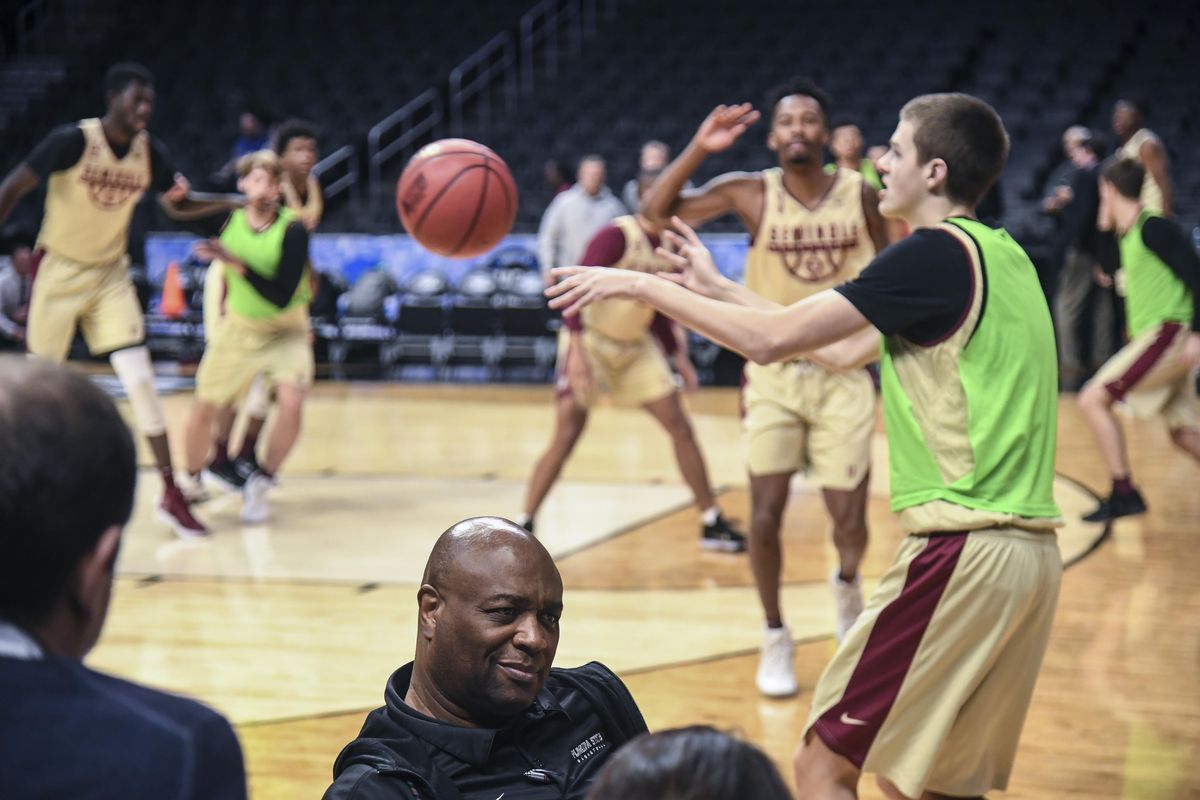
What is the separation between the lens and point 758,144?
15.1 m

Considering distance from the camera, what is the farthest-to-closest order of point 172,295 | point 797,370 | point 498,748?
point 172,295
point 797,370
point 498,748

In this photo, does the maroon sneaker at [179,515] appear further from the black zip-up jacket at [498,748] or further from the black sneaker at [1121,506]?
the black zip-up jacket at [498,748]

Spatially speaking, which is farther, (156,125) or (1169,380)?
(156,125)

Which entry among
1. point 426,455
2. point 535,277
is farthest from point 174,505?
point 535,277

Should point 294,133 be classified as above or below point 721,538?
above

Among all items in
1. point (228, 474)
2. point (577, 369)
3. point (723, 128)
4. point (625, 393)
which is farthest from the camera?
point (228, 474)

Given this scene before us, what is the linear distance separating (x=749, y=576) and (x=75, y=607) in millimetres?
5222

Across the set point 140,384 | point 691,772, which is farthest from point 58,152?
point 691,772

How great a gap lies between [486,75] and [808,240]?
532 inches

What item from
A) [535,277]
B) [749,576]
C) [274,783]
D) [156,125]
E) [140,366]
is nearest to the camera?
[274,783]

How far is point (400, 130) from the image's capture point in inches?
693

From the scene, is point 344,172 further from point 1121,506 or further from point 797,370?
point 797,370

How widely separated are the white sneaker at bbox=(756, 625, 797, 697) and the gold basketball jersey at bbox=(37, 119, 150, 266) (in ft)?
12.7

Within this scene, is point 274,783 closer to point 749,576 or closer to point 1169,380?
point 749,576
